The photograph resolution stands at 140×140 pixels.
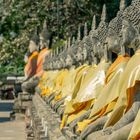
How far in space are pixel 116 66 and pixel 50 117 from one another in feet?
11.1

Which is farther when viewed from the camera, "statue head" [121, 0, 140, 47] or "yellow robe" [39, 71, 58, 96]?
"yellow robe" [39, 71, 58, 96]

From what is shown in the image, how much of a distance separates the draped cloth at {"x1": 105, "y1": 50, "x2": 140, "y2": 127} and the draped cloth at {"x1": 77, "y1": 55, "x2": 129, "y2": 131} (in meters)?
0.33

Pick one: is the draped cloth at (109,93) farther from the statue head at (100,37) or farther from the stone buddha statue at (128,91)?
the statue head at (100,37)

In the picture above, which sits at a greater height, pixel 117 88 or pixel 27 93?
pixel 117 88

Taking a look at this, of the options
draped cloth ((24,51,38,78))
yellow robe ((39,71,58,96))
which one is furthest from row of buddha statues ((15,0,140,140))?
draped cloth ((24,51,38,78))

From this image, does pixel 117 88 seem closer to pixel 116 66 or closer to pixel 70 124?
pixel 116 66

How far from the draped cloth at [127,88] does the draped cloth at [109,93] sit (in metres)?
0.33

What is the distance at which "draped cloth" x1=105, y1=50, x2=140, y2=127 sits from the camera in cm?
527

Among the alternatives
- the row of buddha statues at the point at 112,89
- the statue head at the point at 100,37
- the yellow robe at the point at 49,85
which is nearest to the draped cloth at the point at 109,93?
the row of buddha statues at the point at 112,89

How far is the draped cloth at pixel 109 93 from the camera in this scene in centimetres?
614

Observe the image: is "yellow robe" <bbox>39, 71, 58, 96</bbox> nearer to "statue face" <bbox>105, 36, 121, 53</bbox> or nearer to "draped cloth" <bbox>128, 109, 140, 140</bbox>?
"statue face" <bbox>105, 36, 121, 53</bbox>

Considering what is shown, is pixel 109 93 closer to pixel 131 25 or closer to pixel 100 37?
pixel 131 25

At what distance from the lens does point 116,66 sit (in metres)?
6.48

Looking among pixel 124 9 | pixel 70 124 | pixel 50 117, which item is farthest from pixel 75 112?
pixel 50 117
